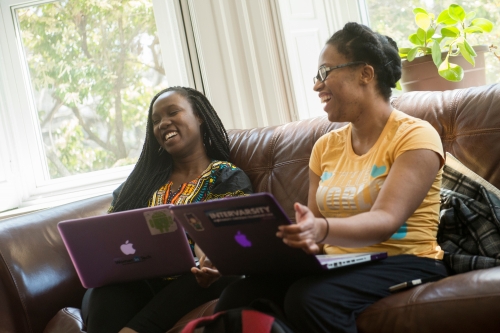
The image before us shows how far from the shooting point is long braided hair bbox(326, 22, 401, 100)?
1.70 m

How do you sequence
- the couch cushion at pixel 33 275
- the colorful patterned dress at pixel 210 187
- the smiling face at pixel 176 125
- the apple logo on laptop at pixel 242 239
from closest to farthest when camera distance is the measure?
the apple logo on laptop at pixel 242 239, the couch cushion at pixel 33 275, the colorful patterned dress at pixel 210 187, the smiling face at pixel 176 125

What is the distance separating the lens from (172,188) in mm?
2199

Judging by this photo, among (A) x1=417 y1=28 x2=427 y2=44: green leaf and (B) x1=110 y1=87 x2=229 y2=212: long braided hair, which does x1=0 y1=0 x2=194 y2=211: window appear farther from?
(A) x1=417 y1=28 x2=427 y2=44: green leaf

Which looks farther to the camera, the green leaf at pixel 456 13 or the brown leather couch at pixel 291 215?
the green leaf at pixel 456 13

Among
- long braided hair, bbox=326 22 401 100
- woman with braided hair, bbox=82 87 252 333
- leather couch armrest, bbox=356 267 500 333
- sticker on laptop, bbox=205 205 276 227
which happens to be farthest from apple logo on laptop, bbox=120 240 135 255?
long braided hair, bbox=326 22 401 100

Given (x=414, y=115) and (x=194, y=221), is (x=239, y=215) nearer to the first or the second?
(x=194, y=221)

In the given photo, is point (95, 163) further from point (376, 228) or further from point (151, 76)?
point (376, 228)

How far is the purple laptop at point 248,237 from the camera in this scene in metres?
1.26

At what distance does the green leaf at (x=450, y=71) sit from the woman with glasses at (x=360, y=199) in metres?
0.72

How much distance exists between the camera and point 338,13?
3.15m

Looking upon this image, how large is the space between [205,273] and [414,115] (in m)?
0.82

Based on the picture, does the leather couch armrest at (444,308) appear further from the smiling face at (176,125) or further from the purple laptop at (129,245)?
the smiling face at (176,125)

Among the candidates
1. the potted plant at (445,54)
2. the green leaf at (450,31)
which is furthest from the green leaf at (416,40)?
the green leaf at (450,31)

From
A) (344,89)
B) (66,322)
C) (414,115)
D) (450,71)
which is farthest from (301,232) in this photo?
(450,71)
